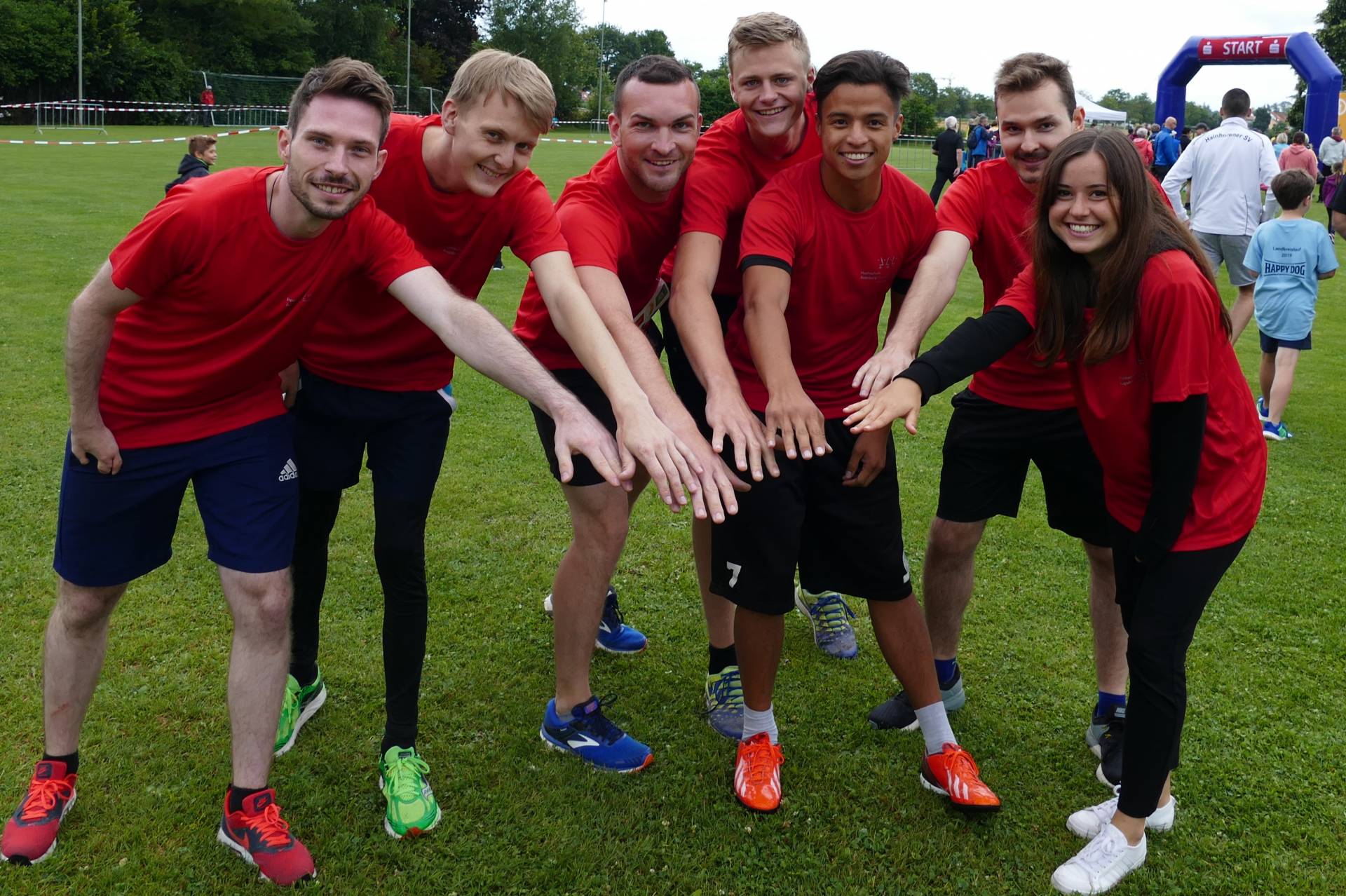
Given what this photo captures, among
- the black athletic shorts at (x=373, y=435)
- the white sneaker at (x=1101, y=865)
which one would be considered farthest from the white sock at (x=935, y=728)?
the black athletic shorts at (x=373, y=435)

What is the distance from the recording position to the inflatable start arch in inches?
957

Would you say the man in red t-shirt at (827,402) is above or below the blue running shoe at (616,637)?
above

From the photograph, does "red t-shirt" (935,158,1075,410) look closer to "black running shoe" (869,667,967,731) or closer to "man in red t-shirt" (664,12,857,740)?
"man in red t-shirt" (664,12,857,740)

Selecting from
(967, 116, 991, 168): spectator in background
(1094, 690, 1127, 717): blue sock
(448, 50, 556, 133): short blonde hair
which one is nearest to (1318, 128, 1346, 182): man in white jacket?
(967, 116, 991, 168): spectator in background

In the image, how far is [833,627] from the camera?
4629 millimetres

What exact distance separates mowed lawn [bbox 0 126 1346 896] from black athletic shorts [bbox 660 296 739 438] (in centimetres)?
123

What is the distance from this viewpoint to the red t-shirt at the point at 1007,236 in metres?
3.62

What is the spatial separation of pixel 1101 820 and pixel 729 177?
96.3 inches

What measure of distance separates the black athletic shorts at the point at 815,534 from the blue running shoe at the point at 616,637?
3.96 feet

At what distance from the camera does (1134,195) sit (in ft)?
9.34

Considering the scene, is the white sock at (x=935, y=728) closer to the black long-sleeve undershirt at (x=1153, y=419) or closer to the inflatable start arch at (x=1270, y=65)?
the black long-sleeve undershirt at (x=1153, y=419)

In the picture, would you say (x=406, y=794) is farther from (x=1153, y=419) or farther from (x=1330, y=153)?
(x=1330, y=153)

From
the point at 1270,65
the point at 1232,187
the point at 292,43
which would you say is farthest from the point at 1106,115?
the point at 292,43

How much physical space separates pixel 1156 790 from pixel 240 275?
3086 mm
